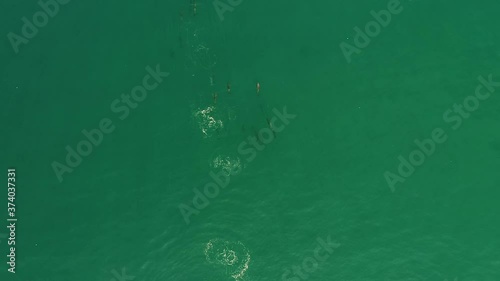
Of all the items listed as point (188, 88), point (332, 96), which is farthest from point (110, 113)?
point (332, 96)

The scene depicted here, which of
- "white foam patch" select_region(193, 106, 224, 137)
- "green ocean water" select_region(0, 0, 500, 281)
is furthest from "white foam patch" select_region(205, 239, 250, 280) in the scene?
"white foam patch" select_region(193, 106, 224, 137)

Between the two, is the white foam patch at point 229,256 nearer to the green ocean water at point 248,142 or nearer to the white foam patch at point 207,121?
the green ocean water at point 248,142

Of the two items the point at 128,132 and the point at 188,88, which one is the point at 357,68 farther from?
the point at 128,132

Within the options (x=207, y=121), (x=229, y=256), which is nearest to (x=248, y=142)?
(x=207, y=121)

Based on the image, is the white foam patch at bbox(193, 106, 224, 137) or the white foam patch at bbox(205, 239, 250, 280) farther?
the white foam patch at bbox(193, 106, 224, 137)

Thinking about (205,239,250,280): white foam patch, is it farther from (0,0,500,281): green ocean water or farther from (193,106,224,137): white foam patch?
(193,106,224,137): white foam patch

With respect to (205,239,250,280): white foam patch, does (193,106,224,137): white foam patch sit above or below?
above

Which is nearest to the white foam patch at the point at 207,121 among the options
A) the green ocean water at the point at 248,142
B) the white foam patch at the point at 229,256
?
the green ocean water at the point at 248,142

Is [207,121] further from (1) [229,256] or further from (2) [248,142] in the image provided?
(1) [229,256]
